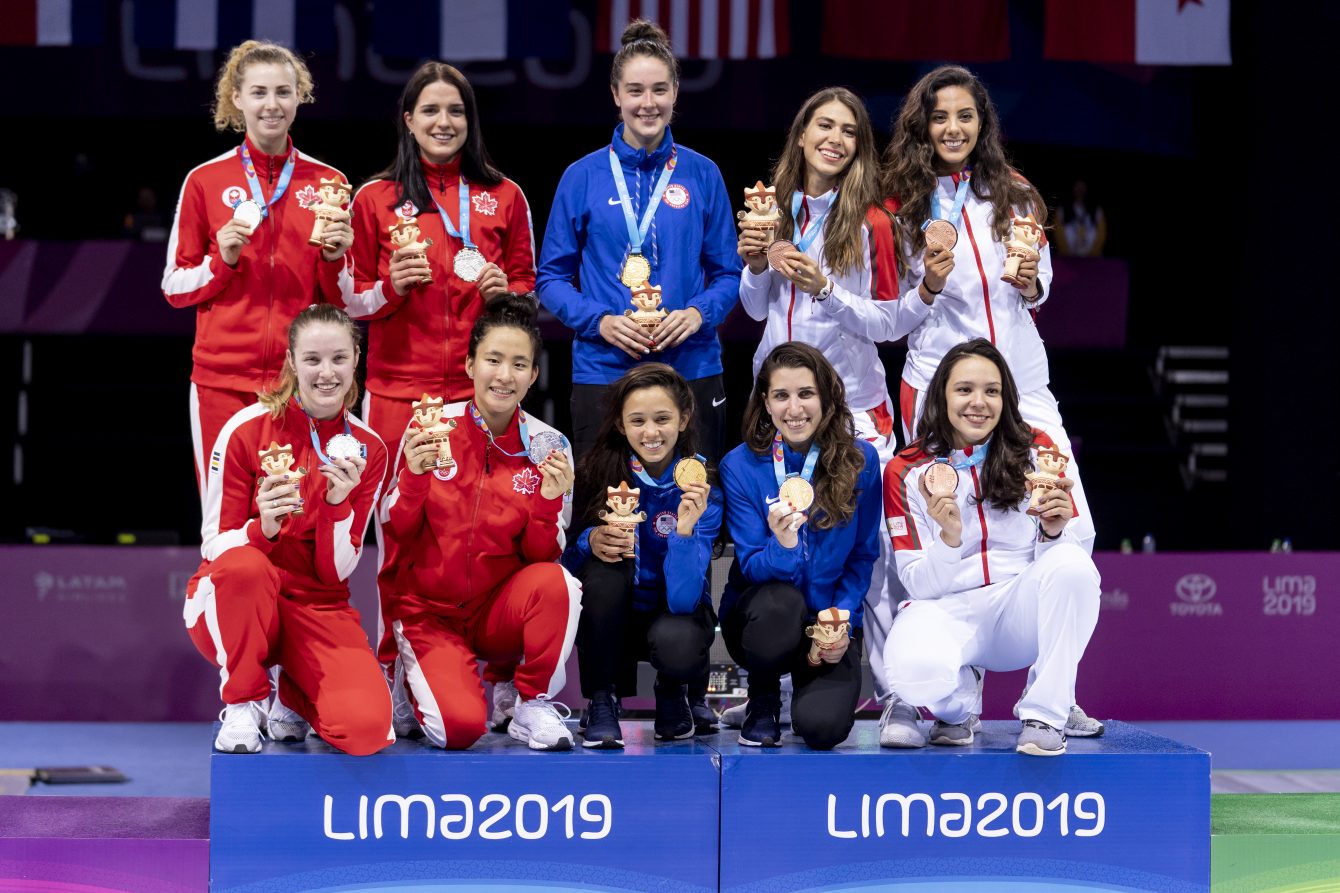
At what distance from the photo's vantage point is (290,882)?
3637mm

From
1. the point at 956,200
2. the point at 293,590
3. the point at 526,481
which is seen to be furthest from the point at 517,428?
the point at 956,200

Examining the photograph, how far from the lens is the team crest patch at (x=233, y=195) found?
445 centimetres

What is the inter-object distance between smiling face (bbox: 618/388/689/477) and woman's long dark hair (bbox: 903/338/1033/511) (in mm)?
663

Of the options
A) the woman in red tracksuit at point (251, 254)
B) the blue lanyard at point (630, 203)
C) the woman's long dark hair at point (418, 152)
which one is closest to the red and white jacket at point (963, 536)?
the blue lanyard at point (630, 203)

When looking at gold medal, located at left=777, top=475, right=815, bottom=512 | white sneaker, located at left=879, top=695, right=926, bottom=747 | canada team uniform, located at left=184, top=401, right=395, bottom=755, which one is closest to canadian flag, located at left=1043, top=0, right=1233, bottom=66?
gold medal, located at left=777, top=475, right=815, bottom=512

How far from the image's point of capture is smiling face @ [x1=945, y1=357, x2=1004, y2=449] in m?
4.07

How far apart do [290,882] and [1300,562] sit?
5803mm

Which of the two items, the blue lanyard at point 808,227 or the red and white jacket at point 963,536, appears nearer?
the red and white jacket at point 963,536

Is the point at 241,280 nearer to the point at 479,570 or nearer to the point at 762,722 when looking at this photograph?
the point at 479,570

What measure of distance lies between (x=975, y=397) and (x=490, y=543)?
4.56ft

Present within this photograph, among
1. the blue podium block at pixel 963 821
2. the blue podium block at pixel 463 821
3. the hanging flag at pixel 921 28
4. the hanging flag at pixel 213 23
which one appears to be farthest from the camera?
the hanging flag at pixel 921 28

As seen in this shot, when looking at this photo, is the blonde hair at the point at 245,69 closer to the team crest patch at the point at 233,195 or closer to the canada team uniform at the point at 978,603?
the team crest patch at the point at 233,195

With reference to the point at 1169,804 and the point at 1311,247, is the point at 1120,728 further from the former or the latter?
the point at 1311,247

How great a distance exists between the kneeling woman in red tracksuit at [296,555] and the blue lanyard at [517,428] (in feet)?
0.88
